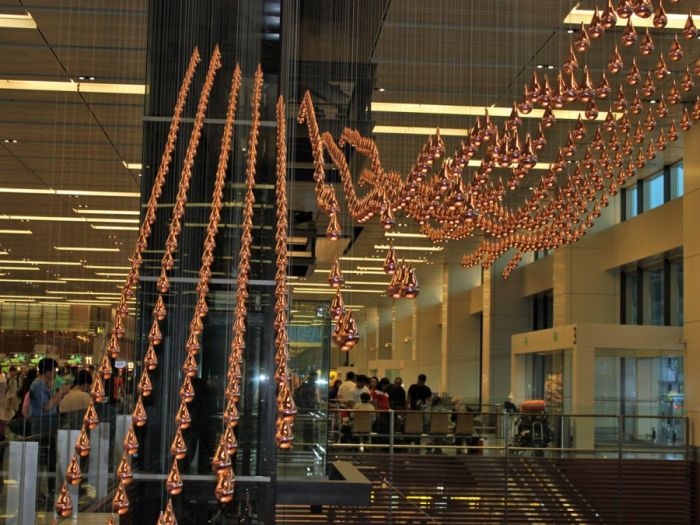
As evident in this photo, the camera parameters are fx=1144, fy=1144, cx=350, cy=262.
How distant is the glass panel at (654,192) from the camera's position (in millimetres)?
17578

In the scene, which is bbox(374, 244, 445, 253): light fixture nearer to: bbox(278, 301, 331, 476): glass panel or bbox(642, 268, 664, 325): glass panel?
bbox(642, 268, 664, 325): glass panel

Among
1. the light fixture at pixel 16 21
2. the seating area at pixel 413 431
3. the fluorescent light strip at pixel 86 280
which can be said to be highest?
the light fixture at pixel 16 21

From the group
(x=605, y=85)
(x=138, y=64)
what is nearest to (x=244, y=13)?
(x=605, y=85)

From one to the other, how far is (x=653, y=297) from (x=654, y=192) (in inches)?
64.6

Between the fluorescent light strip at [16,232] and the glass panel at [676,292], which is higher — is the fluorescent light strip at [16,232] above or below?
above

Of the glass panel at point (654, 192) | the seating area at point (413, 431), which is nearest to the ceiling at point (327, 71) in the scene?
the glass panel at point (654, 192)

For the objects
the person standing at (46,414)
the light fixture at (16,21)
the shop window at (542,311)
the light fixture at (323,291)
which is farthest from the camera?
the light fixture at (323,291)

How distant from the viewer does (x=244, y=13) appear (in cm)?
723

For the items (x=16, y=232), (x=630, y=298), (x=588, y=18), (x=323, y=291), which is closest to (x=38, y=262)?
(x=16, y=232)

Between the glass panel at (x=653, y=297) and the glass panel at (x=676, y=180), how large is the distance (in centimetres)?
128

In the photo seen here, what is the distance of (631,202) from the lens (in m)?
19.0

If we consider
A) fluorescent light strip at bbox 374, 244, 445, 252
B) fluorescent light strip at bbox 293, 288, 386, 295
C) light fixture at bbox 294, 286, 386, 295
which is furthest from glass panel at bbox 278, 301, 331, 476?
fluorescent light strip at bbox 293, 288, 386, 295

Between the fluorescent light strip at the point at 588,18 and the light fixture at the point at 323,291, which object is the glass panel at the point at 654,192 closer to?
the fluorescent light strip at the point at 588,18

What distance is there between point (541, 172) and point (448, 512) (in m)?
5.53
